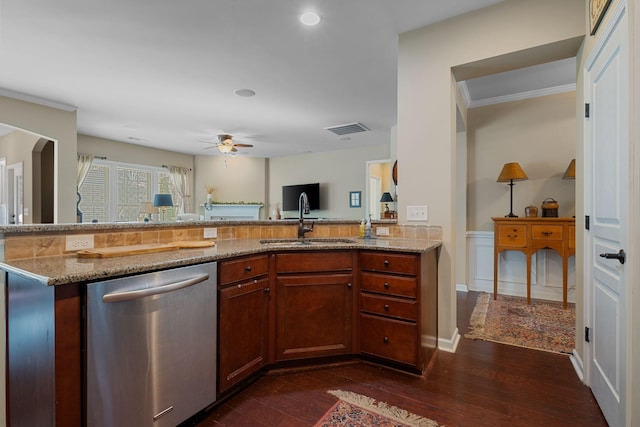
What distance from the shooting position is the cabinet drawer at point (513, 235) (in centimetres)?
355

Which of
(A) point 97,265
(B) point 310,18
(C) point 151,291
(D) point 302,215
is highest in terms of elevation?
(B) point 310,18

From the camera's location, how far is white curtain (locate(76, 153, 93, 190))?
614cm

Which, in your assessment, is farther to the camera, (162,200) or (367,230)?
(162,200)

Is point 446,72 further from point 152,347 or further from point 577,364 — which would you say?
point 152,347

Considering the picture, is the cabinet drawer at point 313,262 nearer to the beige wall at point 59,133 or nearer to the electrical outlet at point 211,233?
the electrical outlet at point 211,233

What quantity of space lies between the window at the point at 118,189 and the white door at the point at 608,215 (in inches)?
302

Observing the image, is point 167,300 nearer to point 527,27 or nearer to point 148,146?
point 527,27

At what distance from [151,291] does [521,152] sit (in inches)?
172

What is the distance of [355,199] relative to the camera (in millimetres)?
7355

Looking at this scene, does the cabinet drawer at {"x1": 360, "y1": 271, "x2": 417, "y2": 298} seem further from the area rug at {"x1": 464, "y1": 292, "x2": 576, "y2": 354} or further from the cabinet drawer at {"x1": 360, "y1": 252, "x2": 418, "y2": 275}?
the area rug at {"x1": 464, "y1": 292, "x2": 576, "y2": 354}

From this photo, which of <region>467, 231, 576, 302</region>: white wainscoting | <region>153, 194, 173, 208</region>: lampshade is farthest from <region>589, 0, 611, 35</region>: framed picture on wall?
<region>153, 194, 173, 208</region>: lampshade

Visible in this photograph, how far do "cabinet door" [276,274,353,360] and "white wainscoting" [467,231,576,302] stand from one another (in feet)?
9.15

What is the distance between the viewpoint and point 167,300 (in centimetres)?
145

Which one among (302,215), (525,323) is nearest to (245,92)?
(302,215)
